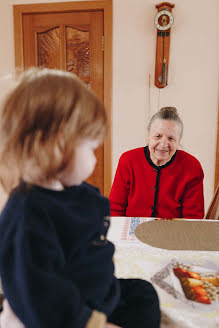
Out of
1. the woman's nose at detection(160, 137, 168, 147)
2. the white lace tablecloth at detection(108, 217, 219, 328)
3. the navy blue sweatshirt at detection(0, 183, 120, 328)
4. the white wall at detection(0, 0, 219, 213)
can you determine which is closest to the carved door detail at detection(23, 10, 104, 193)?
the white wall at detection(0, 0, 219, 213)

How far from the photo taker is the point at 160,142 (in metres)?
1.49

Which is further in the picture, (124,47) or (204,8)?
(124,47)

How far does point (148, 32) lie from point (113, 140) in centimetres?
A: 106

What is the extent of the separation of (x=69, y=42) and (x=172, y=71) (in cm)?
107

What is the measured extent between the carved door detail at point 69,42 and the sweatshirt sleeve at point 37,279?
2391 millimetres

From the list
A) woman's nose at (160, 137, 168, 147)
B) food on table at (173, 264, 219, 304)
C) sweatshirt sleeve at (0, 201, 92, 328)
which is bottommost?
food on table at (173, 264, 219, 304)

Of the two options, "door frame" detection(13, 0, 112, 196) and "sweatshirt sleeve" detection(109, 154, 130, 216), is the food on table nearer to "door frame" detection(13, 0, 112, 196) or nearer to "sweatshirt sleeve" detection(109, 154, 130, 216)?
"sweatshirt sleeve" detection(109, 154, 130, 216)

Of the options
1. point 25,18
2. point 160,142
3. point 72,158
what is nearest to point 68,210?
point 72,158

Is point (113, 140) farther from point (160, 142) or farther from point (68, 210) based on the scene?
point (68, 210)

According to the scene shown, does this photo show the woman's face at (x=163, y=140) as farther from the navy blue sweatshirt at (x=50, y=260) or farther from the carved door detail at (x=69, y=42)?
the carved door detail at (x=69, y=42)

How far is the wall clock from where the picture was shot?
253 cm

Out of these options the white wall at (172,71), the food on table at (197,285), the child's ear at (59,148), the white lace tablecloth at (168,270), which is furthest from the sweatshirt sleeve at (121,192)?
the white wall at (172,71)

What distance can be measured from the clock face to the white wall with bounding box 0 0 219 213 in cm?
8

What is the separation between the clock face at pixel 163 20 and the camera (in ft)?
8.30
